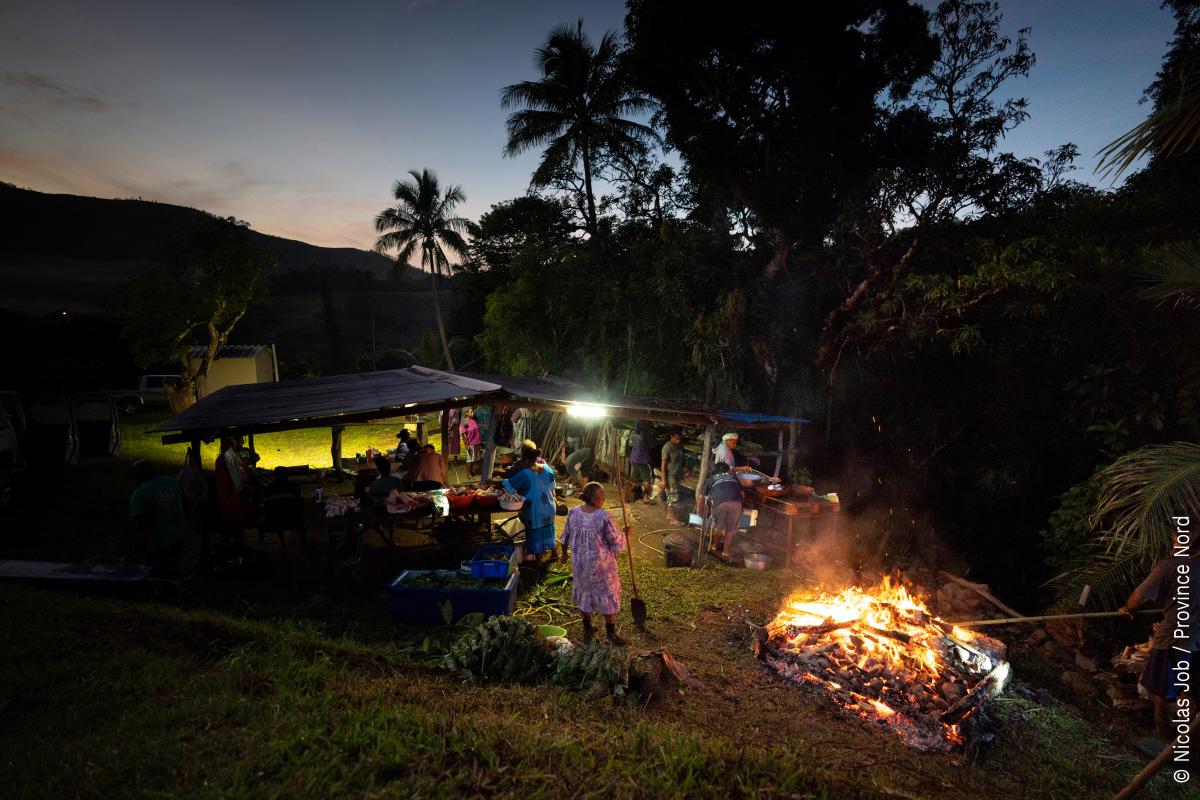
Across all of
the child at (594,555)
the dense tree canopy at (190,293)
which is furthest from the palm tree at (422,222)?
the child at (594,555)

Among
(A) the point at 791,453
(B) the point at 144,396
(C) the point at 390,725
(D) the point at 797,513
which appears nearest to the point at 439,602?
(C) the point at 390,725

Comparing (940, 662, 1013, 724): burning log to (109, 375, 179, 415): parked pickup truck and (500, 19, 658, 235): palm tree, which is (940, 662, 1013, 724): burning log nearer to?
(500, 19, 658, 235): palm tree

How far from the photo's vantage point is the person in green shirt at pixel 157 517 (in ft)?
21.8

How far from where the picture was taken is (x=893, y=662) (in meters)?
6.15

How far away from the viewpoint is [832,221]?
16.5m

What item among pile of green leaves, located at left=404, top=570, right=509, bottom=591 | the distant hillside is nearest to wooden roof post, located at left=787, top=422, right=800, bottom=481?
pile of green leaves, located at left=404, top=570, right=509, bottom=591

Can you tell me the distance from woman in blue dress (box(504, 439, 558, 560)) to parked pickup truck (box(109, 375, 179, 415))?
2728cm

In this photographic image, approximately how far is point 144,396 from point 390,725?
3529 cm

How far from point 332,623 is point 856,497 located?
1428 centimetres

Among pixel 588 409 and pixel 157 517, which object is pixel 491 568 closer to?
pixel 588 409

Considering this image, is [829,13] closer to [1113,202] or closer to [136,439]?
[1113,202]

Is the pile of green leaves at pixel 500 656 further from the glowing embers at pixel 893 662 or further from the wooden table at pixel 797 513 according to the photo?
the wooden table at pixel 797 513

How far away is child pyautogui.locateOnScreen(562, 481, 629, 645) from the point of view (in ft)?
20.7

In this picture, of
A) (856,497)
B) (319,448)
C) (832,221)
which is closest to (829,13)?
(832,221)
